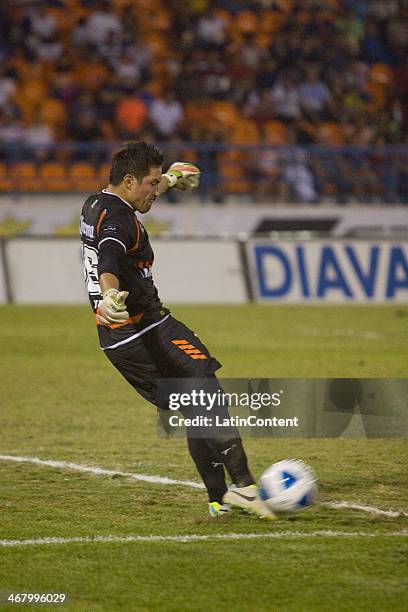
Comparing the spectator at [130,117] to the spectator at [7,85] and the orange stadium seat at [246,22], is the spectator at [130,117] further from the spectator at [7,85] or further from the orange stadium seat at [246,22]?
the orange stadium seat at [246,22]

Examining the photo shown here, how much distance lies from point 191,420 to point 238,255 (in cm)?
1201

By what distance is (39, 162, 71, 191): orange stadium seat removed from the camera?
19.5 m

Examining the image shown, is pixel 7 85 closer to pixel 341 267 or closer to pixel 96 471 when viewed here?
pixel 341 267

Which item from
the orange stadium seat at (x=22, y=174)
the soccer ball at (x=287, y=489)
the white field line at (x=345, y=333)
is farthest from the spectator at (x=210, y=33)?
the soccer ball at (x=287, y=489)

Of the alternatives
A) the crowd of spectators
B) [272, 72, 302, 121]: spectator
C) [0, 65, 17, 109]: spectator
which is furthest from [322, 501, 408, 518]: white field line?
[272, 72, 302, 121]: spectator

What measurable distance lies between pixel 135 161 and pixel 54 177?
1420cm

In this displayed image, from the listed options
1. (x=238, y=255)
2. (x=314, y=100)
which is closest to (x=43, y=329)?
(x=238, y=255)

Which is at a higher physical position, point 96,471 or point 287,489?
point 287,489

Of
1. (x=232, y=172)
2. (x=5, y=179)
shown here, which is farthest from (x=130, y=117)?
(x=5, y=179)

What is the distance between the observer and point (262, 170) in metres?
20.1

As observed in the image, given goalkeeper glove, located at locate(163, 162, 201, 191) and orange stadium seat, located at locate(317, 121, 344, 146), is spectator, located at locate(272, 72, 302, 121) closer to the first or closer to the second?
orange stadium seat, located at locate(317, 121, 344, 146)

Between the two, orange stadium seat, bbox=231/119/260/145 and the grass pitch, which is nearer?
the grass pitch

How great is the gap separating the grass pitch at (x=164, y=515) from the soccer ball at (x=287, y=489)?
11 cm

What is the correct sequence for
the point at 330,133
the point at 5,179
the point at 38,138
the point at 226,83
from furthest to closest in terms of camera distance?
the point at 330,133 < the point at 226,83 < the point at 38,138 < the point at 5,179
